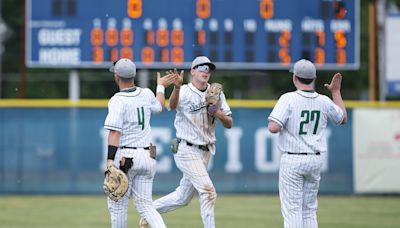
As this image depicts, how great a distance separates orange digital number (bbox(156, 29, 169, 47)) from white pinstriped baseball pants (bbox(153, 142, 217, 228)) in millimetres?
7835

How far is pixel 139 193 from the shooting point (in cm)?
938

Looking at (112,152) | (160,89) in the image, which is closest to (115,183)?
(112,152)

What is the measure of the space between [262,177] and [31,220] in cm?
587

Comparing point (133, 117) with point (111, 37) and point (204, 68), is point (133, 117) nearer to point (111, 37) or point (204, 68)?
point (204, 68)

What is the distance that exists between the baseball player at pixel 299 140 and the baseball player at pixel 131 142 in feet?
3.77

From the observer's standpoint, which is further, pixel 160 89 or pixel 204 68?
pixel 204 68

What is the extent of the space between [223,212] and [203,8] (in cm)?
452

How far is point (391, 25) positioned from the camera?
19781 millimetres

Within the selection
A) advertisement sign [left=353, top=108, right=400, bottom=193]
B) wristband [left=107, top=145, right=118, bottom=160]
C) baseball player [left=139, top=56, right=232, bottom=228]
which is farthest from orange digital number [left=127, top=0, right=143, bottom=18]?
wristband [left=107, top=145, right=118, bottom=160]

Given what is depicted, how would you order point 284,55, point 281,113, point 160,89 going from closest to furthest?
1. point 281,113
2. point 160,89
3. point 284,55

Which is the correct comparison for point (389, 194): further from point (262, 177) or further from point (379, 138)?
point (262, 177)

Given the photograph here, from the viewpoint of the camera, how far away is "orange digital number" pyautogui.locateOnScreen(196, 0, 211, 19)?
1800 cm

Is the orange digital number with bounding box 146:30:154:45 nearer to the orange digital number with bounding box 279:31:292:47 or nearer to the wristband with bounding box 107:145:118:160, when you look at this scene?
the orange digital number with bounding box 279:31:292:47

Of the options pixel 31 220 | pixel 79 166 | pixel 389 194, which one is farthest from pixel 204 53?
pixel 31 220
